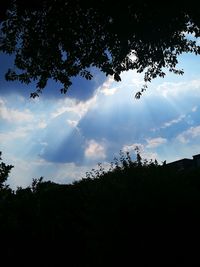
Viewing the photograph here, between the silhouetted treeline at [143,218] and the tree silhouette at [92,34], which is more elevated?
the tree silhouette at [92,34]

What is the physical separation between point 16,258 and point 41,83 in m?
8.63

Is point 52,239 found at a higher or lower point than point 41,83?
lower

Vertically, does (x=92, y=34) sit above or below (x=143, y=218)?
above

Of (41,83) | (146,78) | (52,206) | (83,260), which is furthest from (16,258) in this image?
(146,78)

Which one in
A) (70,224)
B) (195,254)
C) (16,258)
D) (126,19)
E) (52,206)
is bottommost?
(195,254)

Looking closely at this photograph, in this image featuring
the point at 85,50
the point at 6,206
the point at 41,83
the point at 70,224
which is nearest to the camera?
the point at 6,206

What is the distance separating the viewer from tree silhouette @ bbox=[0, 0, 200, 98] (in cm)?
1073

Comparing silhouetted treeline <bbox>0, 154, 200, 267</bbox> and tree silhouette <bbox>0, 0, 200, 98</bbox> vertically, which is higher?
tree silhouette <bbox>0, 0, 200, 98</bbox>

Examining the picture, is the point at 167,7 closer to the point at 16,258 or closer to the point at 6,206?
the point at 6,206

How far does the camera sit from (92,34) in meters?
12.4

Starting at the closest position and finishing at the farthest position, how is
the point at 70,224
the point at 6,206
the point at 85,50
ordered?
the point at 6,206
the point at 85,50
the point at 70,224

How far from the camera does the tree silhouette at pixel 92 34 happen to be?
35.2 feet

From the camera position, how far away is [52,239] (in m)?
18.6

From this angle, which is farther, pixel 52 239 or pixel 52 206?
pixel 52 206
